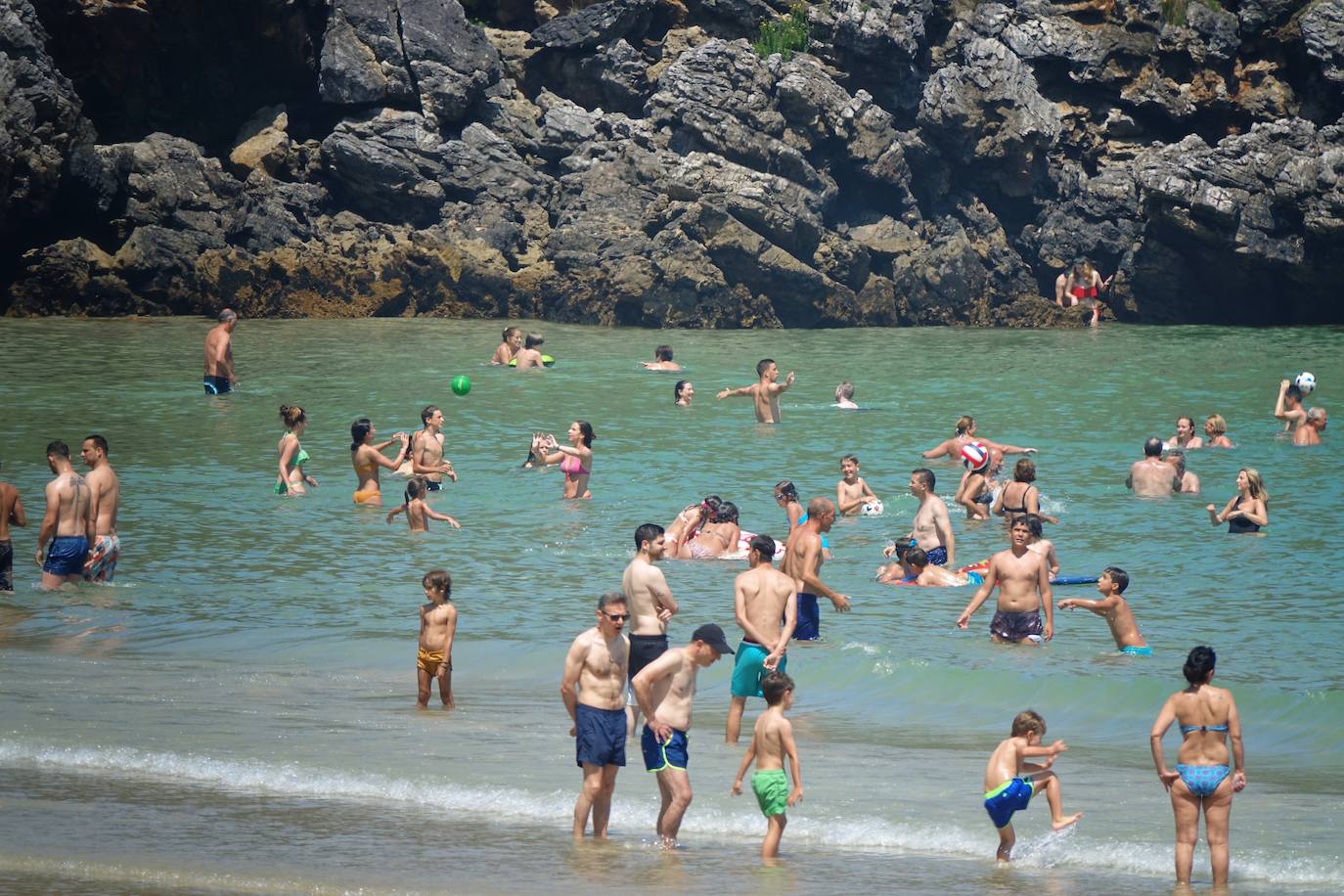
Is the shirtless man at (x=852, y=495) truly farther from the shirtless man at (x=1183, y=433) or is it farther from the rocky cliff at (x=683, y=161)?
the rocky cliff at (x=683, y=161)

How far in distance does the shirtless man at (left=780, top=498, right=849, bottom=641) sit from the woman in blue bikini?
4.08 m

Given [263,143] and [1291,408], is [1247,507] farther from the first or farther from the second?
[263,143]

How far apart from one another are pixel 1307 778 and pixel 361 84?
29.1 m

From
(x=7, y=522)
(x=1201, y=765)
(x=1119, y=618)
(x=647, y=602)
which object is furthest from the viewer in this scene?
(x=7, y=522)

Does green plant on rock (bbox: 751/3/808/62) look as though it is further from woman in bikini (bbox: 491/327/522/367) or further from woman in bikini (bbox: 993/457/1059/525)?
woman in bikini (bbox: 993/457/1059/525)

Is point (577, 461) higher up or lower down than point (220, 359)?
lower down

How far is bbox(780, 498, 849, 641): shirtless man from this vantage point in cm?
1221

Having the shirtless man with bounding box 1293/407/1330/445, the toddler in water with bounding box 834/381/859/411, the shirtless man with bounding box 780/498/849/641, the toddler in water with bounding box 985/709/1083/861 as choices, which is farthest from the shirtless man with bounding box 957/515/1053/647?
the toddler in water with bounding box 834/381/859/411

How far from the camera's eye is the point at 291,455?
59.8ft

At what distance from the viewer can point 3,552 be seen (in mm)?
13625

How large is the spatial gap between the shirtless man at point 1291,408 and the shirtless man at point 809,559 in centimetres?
1210

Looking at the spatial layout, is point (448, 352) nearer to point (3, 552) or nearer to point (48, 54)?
point (48, 54)

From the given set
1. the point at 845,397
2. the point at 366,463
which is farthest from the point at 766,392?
the point at 366,463

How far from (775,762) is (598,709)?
3.31 ft
